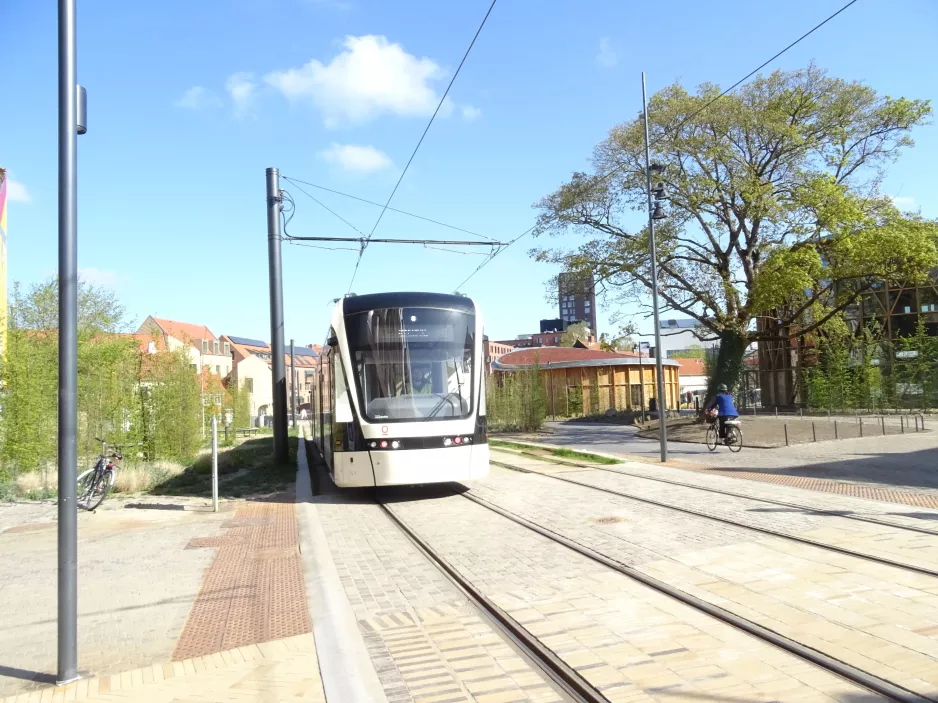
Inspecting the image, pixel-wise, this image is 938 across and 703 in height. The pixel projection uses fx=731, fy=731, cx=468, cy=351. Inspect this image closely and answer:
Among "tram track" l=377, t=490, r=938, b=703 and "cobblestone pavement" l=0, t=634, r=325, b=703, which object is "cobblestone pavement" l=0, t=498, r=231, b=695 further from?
"tram track" l=377, t=490, r=938, b=703

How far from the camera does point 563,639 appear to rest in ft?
16.1

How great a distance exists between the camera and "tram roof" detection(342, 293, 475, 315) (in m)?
11.7

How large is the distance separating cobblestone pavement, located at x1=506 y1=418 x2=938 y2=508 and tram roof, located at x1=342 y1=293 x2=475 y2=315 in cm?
646

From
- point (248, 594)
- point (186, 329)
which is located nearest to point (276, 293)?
point (248, 594)

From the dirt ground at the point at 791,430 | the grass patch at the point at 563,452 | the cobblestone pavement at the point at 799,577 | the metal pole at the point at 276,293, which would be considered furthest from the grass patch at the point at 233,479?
the dirt ground at the point at 791,430

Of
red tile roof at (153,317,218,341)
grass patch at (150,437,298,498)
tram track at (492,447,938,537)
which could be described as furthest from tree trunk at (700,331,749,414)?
red tile roof at (153,317,218,341)

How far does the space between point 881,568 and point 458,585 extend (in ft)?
12.0

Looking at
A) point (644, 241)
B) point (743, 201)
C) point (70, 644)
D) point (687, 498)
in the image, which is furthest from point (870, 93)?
point (70, 644)

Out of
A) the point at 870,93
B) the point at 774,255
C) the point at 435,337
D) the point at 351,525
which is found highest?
the point at 870,93

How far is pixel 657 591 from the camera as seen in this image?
5.93 meters

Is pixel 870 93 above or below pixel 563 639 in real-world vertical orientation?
above

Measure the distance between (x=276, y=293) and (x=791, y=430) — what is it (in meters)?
17.2

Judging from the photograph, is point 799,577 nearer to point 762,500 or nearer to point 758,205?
point 762,500

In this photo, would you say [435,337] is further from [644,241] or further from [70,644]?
[644,241]
